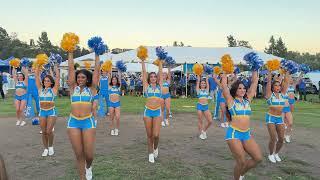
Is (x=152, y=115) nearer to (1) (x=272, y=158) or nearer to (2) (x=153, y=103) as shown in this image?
(2) (x=153, y=103)

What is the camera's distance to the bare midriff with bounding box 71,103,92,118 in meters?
6.21

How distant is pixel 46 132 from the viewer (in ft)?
27.2

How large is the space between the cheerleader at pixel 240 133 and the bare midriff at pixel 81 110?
2.24 meters

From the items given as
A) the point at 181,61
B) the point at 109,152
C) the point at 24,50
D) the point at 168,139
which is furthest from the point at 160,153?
the point at 24,50

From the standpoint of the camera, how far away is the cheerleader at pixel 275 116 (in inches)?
322

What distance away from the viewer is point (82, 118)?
619 centimetres

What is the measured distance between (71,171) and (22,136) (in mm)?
4463

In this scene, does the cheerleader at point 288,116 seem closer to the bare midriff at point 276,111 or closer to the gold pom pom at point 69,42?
the bare midriff at point 276,111

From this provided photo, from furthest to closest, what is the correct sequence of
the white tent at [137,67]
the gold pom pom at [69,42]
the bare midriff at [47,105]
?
the white tent at [137,67] < the bare midriff at [47,105] < the gold pom pom at [69,42]

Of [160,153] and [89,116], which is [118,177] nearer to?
[89,116]

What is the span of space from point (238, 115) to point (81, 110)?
8.31 ft

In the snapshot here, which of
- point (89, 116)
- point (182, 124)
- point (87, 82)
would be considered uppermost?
point (87, 82)

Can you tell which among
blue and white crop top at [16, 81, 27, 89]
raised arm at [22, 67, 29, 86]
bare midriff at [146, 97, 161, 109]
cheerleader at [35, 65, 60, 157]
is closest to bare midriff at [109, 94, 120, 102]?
cheerleader at [35, 65, 60, 157]

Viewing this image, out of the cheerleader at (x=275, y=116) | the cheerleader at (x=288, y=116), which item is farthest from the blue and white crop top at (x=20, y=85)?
the cheerleader at (x=288, y=116)
